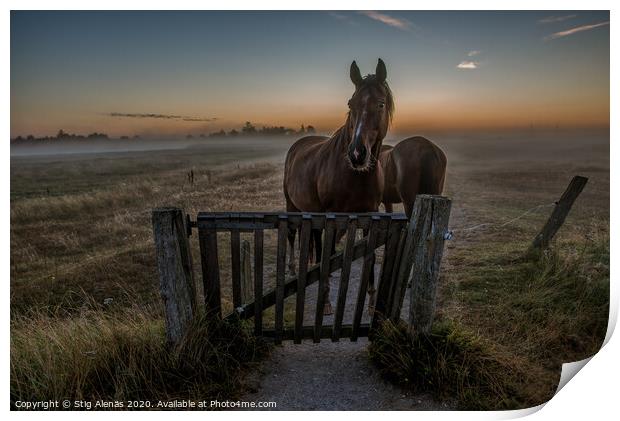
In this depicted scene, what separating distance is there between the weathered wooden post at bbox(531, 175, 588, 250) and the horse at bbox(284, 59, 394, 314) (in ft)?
10.7

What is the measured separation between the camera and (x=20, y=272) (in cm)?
613

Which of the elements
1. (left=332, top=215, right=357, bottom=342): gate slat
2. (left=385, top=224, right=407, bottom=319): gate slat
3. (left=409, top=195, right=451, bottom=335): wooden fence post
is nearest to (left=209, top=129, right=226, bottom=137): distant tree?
(left=332, top=215, right=357, bottom=342): gate slat

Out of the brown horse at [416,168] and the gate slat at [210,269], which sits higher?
the brown horse at [416,168]

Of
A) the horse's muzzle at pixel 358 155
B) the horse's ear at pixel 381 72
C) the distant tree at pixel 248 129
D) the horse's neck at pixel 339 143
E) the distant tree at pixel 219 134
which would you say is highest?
the horse's ear at pixel 381 72

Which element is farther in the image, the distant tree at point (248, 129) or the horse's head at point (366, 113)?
the distant tree at point (248, 129)

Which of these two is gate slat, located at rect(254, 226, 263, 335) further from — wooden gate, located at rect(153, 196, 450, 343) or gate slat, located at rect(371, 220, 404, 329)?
gate slat, located at rect(371, 220, 404, 329)

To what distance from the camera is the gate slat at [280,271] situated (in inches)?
143

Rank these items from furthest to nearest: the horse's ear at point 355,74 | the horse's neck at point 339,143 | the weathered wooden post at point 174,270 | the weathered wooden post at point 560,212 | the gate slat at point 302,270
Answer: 1. the weathered wooden post at point 560,212
2. the horse's neck at point 339,143
3. the horse's ear at point 355,74
4. the gate slat at point 302,270
5. the weathered wooden post at point 174,270

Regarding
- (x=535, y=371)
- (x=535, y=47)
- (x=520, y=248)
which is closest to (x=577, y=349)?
(x=535, y=371)

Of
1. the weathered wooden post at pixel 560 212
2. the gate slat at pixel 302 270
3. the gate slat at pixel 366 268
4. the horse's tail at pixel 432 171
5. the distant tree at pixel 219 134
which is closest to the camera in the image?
the gate slat at pixel 302 270

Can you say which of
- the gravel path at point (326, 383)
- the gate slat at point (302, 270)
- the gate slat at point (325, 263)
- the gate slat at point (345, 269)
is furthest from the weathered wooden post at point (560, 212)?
the gate slat at point (302, 270)

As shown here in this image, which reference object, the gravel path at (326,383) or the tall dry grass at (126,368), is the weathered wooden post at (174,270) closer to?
the tall dry grass at (126,368)

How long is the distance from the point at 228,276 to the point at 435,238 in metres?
4.62
